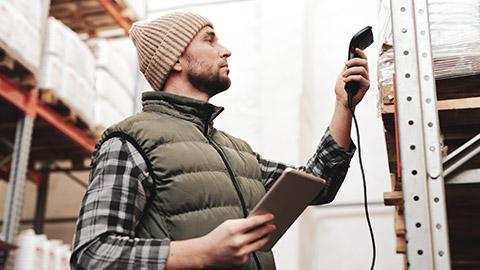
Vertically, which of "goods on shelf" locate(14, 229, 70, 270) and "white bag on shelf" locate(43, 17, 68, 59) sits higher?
"white bag on shelf" locate(43, 17, 68, 59)

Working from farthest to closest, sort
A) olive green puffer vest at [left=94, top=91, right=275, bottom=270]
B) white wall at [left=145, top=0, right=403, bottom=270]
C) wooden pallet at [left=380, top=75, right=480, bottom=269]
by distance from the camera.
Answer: white wall at [left=145, top=0, right=403, bottom=270] → wooden pallet at [left=380, top=75, right=480, bottom=269] → olive green puffer vest at [left=94, top=91, right=275, bottom=270]

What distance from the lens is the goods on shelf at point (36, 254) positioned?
6004 millimetres

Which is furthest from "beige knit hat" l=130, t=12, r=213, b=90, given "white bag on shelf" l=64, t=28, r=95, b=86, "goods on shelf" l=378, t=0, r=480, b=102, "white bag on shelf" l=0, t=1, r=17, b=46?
"white bag on shelf" l=64, t=28, r=95, b=86

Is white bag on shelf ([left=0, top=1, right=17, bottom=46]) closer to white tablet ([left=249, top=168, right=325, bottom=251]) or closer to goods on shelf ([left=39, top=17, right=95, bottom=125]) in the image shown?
goods on shelf ([left=39, top=17, right=95, bottom=125])

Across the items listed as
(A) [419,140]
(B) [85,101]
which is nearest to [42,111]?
(B) [85,101]

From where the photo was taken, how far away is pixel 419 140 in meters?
2.16

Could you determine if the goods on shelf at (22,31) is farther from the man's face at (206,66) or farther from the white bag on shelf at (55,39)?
the man's face at (206,66)

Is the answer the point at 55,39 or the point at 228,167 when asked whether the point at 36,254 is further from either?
the point at 228,167

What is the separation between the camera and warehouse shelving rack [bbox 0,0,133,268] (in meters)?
6.05

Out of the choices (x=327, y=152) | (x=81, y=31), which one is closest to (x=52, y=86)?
(x=81, y=31)

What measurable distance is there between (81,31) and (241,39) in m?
2.14

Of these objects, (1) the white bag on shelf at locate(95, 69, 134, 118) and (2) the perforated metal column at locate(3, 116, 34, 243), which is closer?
(2) the perforated metal column at locate(3, 116, 34, 243)

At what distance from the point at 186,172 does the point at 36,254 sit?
426 cm

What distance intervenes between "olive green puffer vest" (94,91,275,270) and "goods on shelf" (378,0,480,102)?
2.29ft
